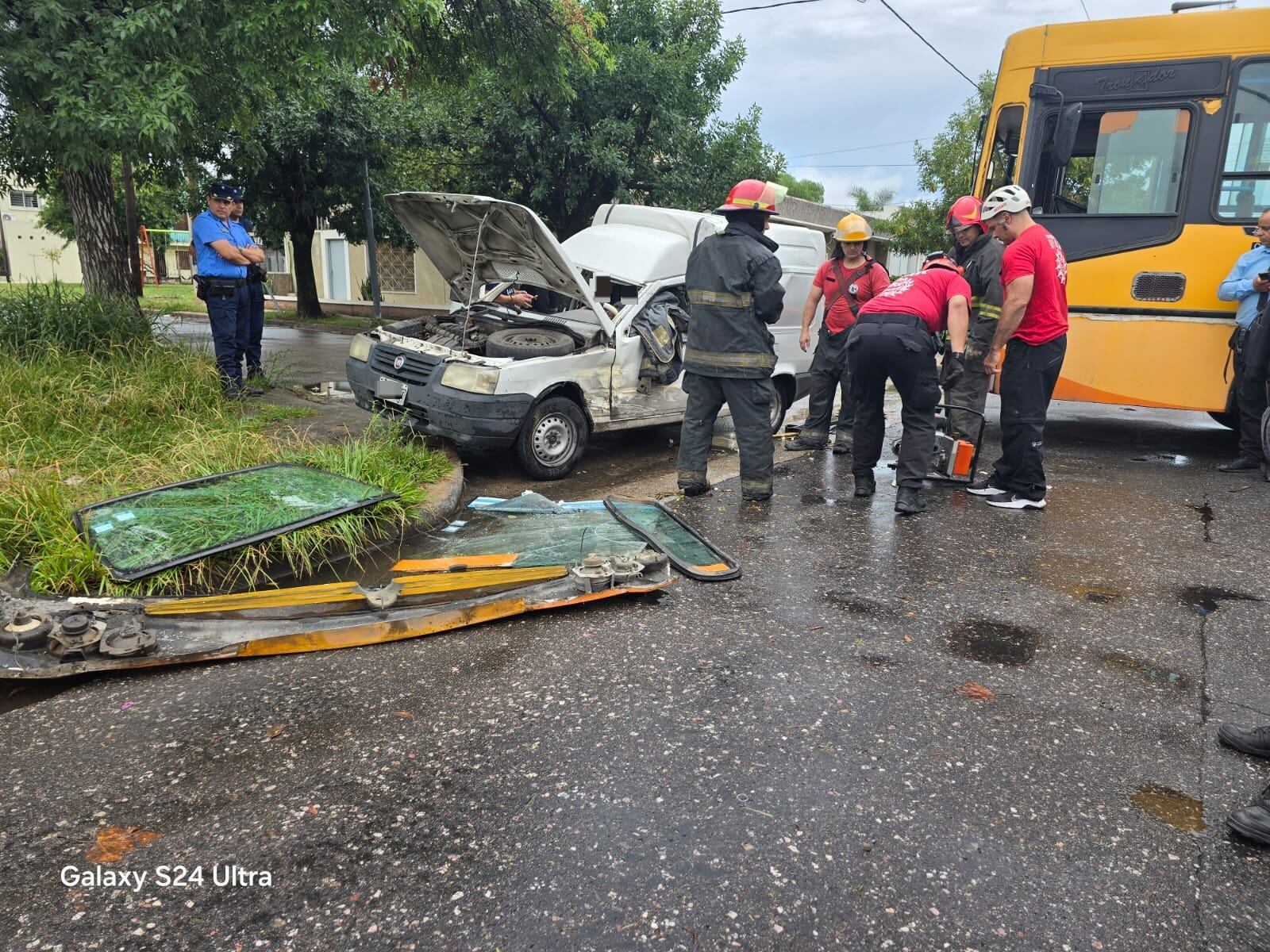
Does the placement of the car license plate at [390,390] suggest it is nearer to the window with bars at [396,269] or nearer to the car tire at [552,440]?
the car tire at [552,440]

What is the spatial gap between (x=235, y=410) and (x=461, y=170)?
10.2 metres

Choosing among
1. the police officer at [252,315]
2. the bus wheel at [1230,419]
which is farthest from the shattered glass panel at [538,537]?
the bus wheel at [1230,419]

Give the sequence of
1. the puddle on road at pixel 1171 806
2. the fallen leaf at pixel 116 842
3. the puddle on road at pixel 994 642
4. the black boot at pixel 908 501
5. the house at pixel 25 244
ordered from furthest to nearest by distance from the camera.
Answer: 1. the house at pixel 25 244
2. the black boot at pixel 908 501
3. the puddle on road at pixel 994 642
4. the puddle on road at pixel 1171 806
5. the fallen leaf at pixel 116 842

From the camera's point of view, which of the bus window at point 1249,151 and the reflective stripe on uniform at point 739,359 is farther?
the bus window at point 1249,151

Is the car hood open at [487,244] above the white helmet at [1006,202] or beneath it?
beneath

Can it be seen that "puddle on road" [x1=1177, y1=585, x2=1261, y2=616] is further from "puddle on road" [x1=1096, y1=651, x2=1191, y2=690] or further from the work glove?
the work glove

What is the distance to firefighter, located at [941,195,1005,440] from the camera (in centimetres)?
567

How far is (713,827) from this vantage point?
2191 millimetres

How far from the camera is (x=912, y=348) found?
16.2ft

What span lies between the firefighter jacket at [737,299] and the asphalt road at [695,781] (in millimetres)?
1677

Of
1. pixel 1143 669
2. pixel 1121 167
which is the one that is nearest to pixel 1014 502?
pixel 1143 669

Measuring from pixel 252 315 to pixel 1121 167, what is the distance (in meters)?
7.53

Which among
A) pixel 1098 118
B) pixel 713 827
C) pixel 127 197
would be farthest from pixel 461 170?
pixel 713 827

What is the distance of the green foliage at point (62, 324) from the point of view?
21.6 ft
